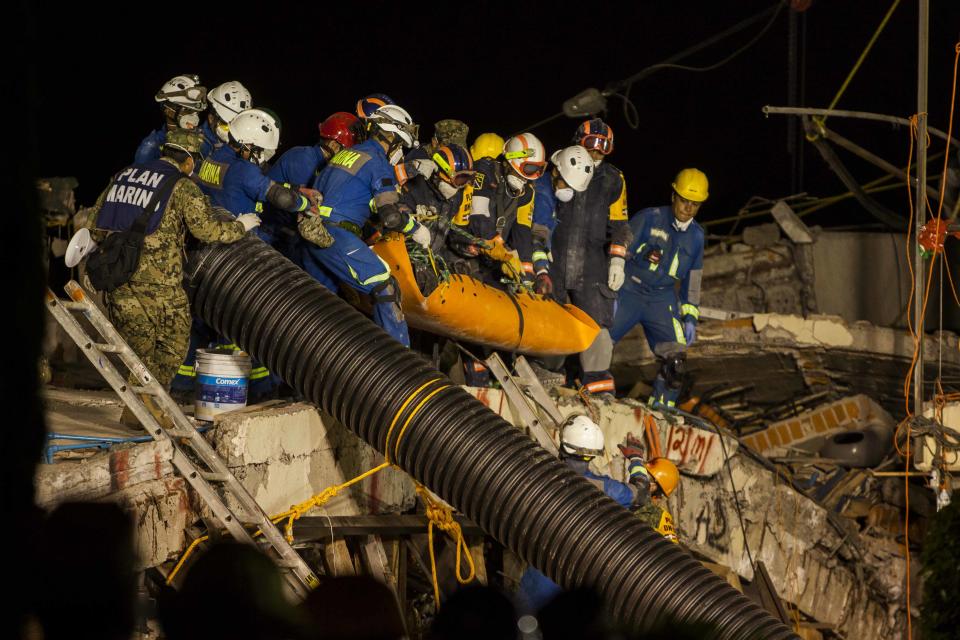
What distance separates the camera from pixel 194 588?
2586 mm

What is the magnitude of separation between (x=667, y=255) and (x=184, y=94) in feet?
15.1

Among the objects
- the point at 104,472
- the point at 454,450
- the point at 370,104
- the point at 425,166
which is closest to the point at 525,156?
the point at 425,166

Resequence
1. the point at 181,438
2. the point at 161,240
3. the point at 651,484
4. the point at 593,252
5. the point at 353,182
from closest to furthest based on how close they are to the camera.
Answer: the point at 181,438 → the point at 161,240 → the point at 353,182 → the point at 651,484 → the point at 593,252

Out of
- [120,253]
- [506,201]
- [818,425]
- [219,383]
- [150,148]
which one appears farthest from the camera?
[818,425]

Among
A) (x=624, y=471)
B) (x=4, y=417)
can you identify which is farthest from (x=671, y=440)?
(x=4, y=417)

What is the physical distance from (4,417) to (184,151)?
4.87 m

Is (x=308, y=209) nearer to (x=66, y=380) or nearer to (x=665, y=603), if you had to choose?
(x=66, y=380)

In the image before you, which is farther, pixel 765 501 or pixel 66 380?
pixel 765 501

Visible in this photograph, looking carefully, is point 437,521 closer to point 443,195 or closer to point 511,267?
point 511,267

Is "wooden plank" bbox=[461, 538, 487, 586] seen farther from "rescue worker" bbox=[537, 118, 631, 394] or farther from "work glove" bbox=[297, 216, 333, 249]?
"work glove" bbox=[297, 216, 333, 249]

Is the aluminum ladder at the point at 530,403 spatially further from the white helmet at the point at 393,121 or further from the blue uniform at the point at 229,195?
the white helmet at the point at 393,121

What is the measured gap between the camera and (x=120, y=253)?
6715mm

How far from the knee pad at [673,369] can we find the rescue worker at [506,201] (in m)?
1.75

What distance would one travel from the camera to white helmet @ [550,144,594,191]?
10.1m
